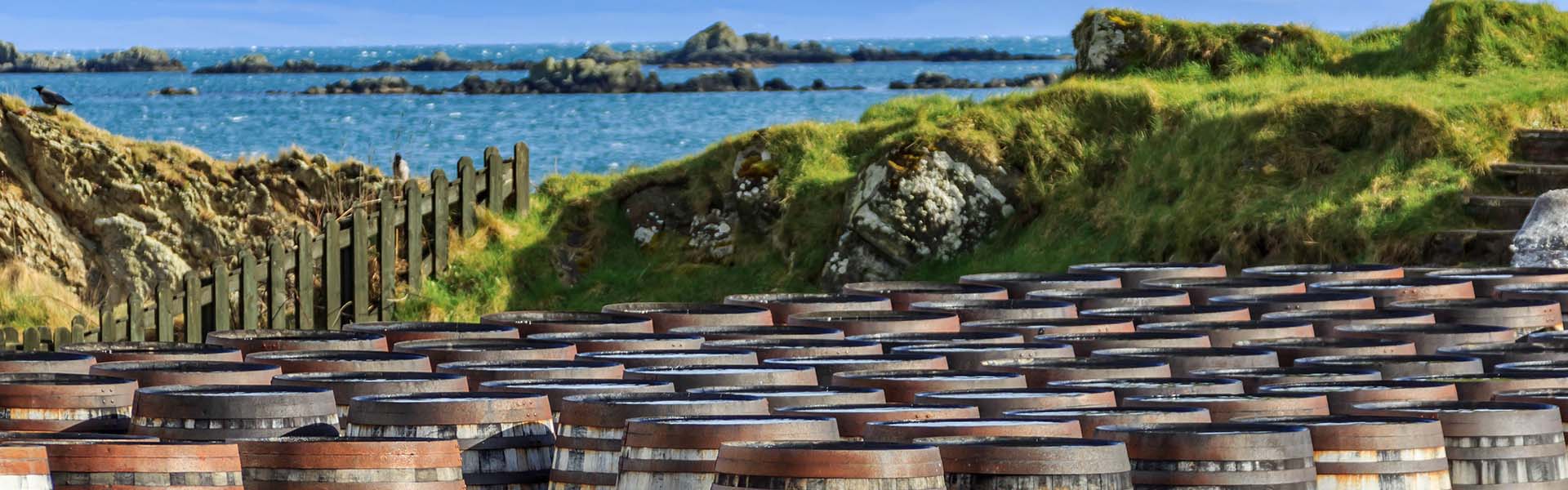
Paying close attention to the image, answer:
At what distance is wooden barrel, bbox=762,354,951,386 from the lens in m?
9.60

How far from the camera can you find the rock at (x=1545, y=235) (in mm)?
15500

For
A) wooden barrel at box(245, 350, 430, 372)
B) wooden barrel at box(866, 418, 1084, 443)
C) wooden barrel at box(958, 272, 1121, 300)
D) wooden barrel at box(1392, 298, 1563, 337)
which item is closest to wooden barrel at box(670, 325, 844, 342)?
wooden barrel at box(245, 350, 430, 372)

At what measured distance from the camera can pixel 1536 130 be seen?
1795 cm

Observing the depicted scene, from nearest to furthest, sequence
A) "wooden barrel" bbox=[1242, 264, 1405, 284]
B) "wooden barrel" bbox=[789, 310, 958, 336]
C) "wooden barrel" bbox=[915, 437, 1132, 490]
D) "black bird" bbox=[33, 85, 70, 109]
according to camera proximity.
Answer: "wooden barrel" bbox=[915, 437, 1132, 490]
"wooden barrel" bbox=[789, 310, 958, 336]
"wooden barrel" bbox=[1242, 264, 1405, 284]
"black bird" bbox=[33, 85, 70, 109]

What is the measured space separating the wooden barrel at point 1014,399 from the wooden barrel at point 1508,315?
3967mm

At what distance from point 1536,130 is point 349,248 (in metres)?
9.25

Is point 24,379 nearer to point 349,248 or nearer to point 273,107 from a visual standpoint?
point 349,248

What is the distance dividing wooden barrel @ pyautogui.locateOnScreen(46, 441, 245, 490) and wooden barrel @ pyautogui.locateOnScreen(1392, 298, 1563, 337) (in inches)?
274

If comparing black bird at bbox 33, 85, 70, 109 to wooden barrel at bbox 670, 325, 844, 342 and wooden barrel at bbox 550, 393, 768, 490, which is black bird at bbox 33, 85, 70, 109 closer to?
wooden barrel at bbox 670, 325, 844, 342

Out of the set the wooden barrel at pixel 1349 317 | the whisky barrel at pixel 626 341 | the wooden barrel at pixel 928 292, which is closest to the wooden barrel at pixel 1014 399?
the whisky barrel at pixel 626 341

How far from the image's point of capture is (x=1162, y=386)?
8.83m

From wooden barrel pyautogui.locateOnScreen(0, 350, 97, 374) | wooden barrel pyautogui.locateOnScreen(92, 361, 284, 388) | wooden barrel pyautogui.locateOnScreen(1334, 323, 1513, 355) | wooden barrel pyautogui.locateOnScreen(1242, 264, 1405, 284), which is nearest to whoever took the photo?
wooden barrel pyautogui.locateOnScreen(92, 361, 284, 388)

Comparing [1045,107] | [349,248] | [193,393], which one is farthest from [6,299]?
[193,393]

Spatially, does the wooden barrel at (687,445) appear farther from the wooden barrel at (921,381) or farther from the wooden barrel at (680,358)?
the wooden barrel at (680,358)
